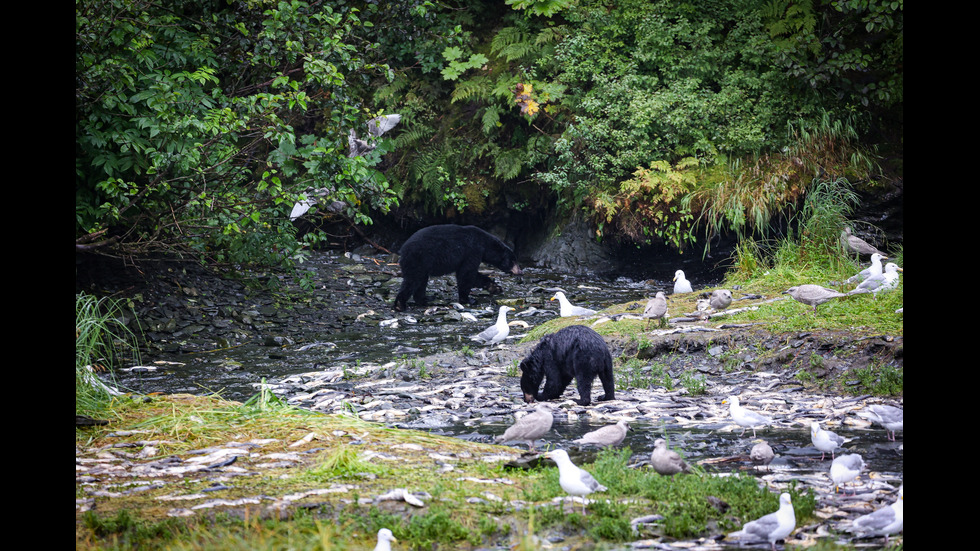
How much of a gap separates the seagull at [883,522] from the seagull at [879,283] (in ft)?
17.0

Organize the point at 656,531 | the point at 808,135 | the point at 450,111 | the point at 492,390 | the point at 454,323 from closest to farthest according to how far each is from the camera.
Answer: the point at 656,531
the point at 492,390
the point at 454,323
the point at 808,135
the point at 450,111

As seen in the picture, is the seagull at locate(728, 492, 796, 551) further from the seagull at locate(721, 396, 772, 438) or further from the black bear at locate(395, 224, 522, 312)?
the black bear at locate(395, 224, 522, 312)

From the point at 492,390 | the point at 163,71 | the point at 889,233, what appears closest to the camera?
the point at 492,390

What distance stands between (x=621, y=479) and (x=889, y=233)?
33.6 ft

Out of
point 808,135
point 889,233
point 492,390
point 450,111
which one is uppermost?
point 450,111

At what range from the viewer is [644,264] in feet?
47.9

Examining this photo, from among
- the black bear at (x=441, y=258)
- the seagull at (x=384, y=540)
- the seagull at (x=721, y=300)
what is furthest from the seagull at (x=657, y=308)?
the seagull at (x=384, y=540)

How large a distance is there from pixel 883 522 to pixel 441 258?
9.30 metres

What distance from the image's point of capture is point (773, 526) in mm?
2961

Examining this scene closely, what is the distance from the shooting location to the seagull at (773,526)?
9.61 ft

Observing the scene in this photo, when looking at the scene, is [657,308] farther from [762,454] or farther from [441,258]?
[441,258]

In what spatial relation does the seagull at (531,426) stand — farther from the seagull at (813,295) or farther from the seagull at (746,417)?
the seagull at (813,295)
